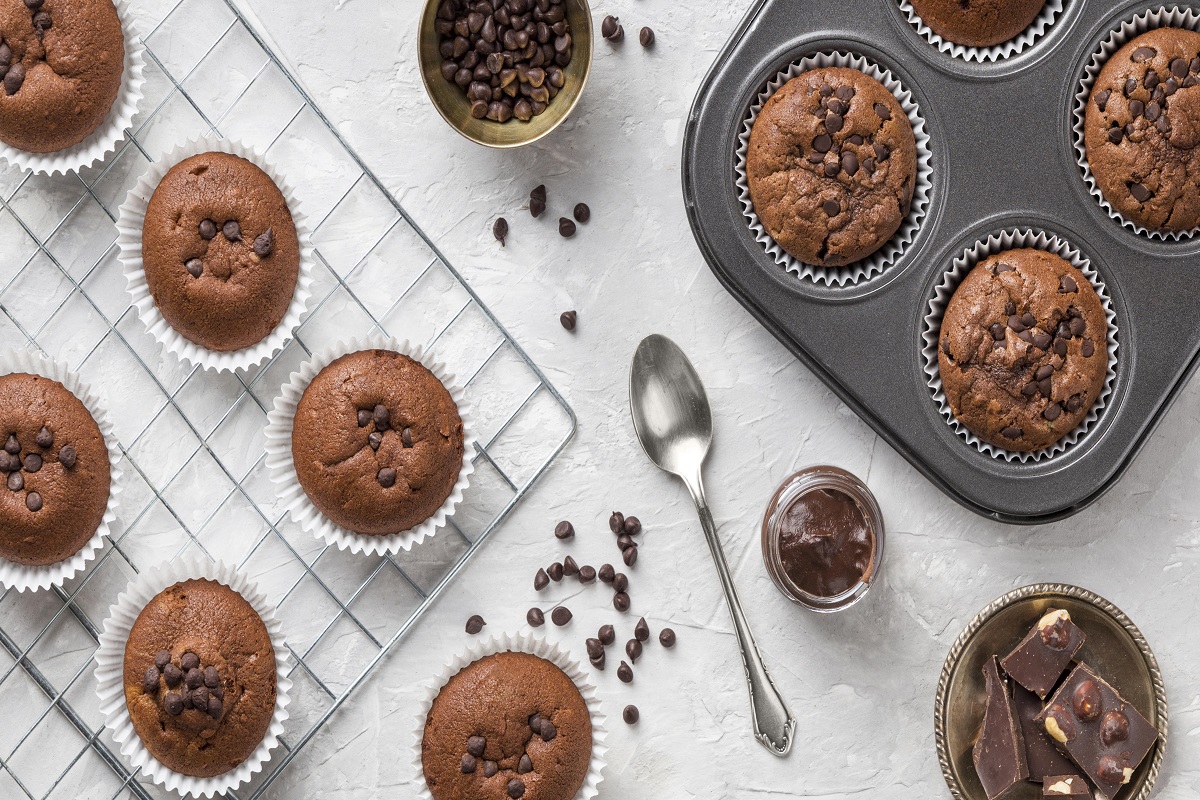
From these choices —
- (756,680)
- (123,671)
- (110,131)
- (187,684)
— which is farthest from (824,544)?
(110,131)

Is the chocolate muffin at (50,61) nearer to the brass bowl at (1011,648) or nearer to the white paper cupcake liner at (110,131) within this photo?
the white paper cupcake liner at (110,131)

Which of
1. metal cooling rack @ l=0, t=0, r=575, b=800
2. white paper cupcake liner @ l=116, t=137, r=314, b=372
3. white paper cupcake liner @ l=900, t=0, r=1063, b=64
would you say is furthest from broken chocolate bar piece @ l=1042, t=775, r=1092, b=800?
white paper cupcake liner @ l=116, t=137, r=314, b=372

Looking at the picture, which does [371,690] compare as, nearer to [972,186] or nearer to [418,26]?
[418,26]

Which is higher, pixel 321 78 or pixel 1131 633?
pixel 321 78

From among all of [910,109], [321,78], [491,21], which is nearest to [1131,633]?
[910,109]

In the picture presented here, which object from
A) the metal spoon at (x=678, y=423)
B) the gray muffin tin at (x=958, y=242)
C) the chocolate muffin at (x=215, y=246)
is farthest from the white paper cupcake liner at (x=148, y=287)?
the gray muffin tin at (x=958, y=242)

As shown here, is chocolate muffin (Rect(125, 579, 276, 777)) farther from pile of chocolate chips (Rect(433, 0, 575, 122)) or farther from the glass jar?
pile of chocolate chips (Rect(433, 0, 575, 122))
